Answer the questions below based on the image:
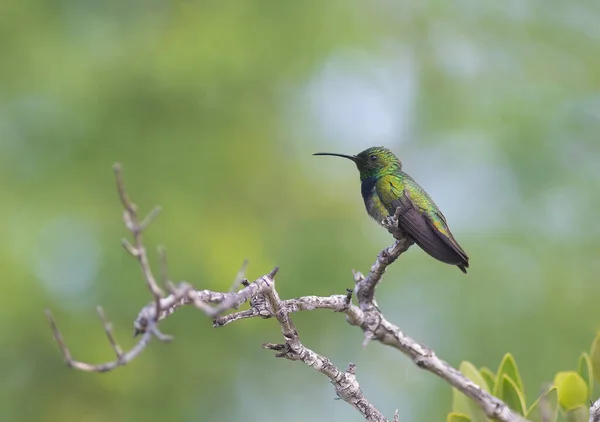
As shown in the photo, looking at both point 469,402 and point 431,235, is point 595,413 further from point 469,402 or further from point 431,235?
point 431,235

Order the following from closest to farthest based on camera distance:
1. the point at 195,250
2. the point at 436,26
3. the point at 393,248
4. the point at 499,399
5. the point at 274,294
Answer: the point at 274,294 → the point at 499,399 → the point at 393,248 → the point at 195,250 → the point at 436,26

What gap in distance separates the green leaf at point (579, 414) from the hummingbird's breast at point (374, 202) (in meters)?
1.19

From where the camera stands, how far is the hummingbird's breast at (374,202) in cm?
343

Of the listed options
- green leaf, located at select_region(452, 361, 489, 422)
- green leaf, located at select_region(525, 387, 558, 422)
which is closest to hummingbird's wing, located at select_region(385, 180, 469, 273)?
green leaf, located at select_region(452, 361, 489, 422)

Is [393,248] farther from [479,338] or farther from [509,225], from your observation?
[509,225]

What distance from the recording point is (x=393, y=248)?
8.80ft

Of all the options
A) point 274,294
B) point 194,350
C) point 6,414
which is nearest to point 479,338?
point 194,350

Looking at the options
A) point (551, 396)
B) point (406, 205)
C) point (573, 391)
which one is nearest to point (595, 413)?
point (551, 396)

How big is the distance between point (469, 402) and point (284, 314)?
847 millimetres

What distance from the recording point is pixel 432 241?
2.92 m

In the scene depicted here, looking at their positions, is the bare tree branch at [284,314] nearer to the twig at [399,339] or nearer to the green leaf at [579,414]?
the twig at [399,339]

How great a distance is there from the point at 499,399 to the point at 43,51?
546cm

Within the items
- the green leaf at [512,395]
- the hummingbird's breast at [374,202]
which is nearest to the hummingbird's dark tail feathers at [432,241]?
the hummingbird's breast at [374,202]

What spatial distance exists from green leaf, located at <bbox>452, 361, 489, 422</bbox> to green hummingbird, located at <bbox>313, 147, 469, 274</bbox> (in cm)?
43
